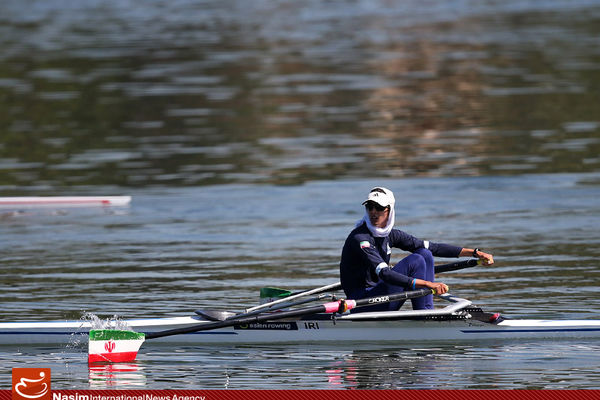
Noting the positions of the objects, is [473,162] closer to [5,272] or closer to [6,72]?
[5,272]

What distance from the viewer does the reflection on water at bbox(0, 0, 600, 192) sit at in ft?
98.7

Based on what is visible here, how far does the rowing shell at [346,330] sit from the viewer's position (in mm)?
14789

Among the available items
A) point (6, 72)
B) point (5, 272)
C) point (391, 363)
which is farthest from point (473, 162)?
point (6, 72)

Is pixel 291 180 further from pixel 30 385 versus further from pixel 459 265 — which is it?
pixel 30 385

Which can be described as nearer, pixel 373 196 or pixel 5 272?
pixel 373 196

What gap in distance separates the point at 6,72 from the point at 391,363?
42088mm

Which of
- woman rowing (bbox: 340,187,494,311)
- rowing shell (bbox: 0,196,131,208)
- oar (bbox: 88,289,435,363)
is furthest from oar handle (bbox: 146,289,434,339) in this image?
rowing shell (bbox: 0,196,131,208)

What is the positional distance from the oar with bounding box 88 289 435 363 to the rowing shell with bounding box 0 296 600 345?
342 mm

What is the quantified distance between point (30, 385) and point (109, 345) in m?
1.81

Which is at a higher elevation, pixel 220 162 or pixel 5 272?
pixel 220 162

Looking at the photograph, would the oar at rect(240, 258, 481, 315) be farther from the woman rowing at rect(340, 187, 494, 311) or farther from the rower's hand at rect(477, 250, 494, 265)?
the woman rowing at rect(340, 187, 494, 311)

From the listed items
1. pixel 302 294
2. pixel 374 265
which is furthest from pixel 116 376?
pixel 374 265

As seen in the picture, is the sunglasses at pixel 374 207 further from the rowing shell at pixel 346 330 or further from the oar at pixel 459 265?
the oar at pixel 459 265

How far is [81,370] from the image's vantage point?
45.8 feet
